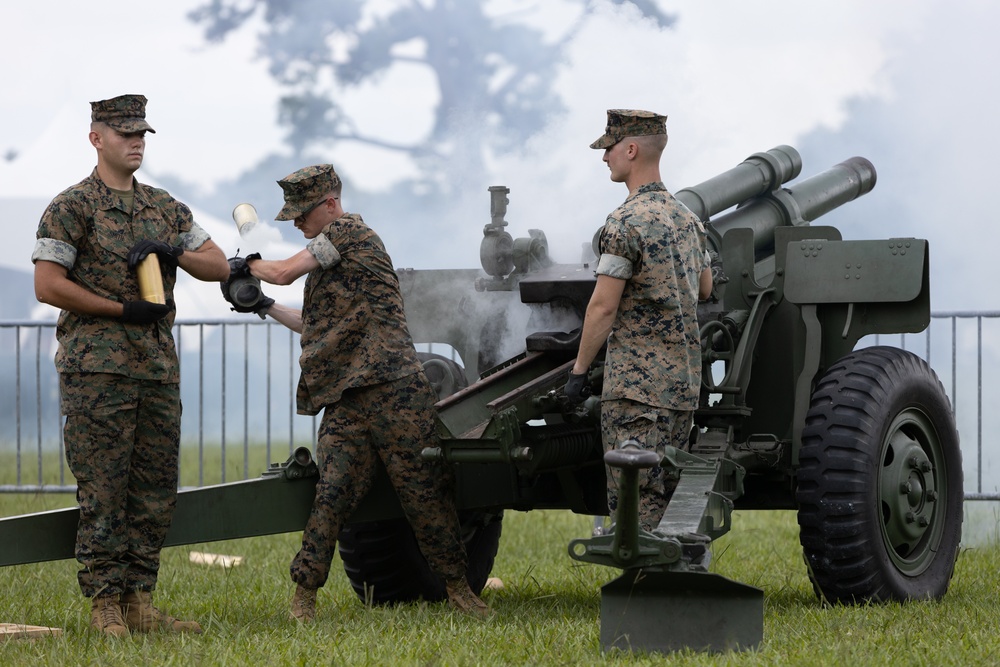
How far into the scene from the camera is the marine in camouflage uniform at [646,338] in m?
5.65

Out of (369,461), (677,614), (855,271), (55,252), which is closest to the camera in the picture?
(677,614)

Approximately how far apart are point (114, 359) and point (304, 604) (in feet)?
3.89

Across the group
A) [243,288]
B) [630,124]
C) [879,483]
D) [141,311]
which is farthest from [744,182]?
[141,311]

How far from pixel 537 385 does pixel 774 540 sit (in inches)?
152

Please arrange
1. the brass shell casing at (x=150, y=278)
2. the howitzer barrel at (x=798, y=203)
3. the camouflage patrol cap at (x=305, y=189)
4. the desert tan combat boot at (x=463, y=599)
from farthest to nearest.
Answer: the howitzer barrel at (x=798, y=203), the desert tan combat boot at (x=463, y=599), the camouflage patrol cap at (x=305, y=189), the brass shell casing at (x=150, y=278)

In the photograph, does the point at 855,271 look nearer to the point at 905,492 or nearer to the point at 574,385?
the point at 905,492

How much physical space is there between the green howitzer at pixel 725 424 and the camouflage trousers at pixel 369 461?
0.15 m

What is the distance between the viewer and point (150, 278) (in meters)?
5.71

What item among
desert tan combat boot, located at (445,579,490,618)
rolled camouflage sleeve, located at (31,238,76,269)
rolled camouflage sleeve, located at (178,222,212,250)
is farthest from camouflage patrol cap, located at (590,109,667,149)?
rolled camouflage sleeve, located at (31,238,76,269)

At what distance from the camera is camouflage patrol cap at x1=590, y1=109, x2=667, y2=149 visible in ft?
19.1

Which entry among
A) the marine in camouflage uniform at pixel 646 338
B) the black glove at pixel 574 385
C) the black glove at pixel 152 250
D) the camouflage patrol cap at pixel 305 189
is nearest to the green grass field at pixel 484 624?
the marine in camouflage uniform at pixel 646 338

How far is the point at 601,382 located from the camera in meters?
6.04

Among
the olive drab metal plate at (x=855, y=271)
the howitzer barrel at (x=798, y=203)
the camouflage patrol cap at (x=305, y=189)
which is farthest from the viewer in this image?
the howitzer barrel at (x=798, y=203)

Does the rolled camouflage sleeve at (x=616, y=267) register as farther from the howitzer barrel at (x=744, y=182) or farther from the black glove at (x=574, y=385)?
the howitzer barrel at (x=744, y=182)
